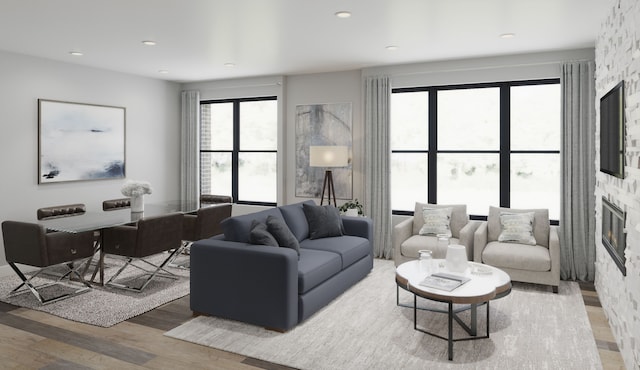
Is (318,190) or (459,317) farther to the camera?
(318,190)

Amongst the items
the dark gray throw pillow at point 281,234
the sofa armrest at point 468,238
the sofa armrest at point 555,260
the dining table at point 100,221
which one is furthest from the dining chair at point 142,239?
the sofa armrest at point 555,260

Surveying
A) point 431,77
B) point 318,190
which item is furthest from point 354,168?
point 431,77

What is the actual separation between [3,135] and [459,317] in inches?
212

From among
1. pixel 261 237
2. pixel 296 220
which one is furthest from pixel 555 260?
pixel 261 237

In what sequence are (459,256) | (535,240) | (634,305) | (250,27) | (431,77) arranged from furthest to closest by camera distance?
(431,77), (535,240), (250,27), (459,256), (634,305)

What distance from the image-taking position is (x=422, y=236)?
226 inches

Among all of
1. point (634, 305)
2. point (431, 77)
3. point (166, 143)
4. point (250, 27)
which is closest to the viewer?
point (634, 305)

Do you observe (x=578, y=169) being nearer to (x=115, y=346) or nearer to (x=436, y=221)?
(x=436, y=221)

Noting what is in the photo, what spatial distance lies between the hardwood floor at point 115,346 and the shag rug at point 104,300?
0.39 feet

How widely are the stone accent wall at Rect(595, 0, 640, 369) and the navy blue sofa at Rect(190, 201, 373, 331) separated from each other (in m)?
2.27

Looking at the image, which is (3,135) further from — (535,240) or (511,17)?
(535,240)

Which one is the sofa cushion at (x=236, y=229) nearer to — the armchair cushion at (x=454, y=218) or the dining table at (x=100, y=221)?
the dining table at (x=100, y=221)

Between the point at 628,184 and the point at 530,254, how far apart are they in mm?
1919

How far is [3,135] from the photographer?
557 centimetres
